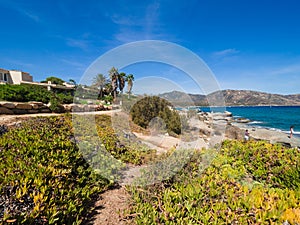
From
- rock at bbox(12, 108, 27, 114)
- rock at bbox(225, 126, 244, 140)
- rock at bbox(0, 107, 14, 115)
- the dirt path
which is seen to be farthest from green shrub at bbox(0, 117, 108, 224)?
rock at bbox(225, 126, 244, 140)

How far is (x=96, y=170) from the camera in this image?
13.0 ft

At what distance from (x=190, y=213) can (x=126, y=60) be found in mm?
3847

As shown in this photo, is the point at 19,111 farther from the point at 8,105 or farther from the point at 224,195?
the point at 224,195

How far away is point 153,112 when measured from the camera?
→ 39.0 ft

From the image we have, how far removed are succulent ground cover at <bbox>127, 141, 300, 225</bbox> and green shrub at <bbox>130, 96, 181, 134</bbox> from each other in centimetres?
763

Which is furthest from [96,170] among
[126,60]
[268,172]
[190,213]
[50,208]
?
[268,172]

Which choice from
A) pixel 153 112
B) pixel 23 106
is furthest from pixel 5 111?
pixel 153 112

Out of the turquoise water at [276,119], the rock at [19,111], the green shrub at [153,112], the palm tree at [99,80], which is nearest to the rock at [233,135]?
the turquoise water at [276,119]

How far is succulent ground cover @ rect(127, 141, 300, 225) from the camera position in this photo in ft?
7.16

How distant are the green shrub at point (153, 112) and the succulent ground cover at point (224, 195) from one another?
7628 mm

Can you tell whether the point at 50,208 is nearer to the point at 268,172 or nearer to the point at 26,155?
the point at 26,155

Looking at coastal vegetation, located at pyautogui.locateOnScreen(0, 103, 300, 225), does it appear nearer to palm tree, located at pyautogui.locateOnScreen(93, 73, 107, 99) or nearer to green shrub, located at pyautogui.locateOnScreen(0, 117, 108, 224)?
green shrub, located at pyautogui.locateOnScreen(0, 117, 108, 224)

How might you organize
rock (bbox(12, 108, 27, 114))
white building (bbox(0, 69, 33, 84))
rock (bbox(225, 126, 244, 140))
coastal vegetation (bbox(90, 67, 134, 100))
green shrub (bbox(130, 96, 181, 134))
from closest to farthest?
coastal vegetation (bbox(90, 67, 134, 100)), rock (bbox(12, 108, 27, 114)), green shrub (bbox(130, 96, 181, 134)), rock (bbox(225, 126, 244, 140)), white building (bbox(0, 69, 33, 84))

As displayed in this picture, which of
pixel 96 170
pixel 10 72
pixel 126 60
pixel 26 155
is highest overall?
pixel 10 72
